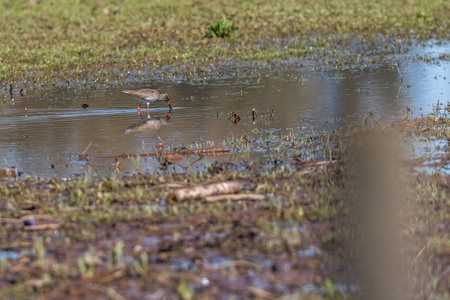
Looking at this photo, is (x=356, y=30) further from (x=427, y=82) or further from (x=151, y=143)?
(x=151, y=143)

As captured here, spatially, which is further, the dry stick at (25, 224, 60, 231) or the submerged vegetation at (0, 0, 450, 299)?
the dry stick at (25, 224, 60, 231)

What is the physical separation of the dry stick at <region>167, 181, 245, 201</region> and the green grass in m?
13.0

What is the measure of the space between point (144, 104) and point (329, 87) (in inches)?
176

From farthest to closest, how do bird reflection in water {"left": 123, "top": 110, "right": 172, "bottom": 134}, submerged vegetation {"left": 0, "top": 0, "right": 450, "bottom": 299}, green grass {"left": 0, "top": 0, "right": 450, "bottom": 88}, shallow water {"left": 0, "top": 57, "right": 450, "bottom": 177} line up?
green grass {"left": 0, "top": 0, "right": 450, "bottom": 88} → bird reflection in water {"left": 123, "top": 110, "right": 172, "bottom": 134} → shallow water {"left": 0, "top": 57, "right": 450, "bottom": 177} → submerged vegetation {"left": 0, "top": 0, "right": 450, "bottom": 299}

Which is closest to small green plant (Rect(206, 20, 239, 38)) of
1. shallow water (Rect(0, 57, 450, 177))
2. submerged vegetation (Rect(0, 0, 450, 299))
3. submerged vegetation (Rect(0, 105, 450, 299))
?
shallow water (Rect(0, 57, 450, 177))

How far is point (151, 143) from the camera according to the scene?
12.2m

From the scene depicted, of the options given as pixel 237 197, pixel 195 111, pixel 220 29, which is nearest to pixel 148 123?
pixel 195 111

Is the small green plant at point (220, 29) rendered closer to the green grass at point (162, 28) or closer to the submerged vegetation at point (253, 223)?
the green grass at point (162, 28)

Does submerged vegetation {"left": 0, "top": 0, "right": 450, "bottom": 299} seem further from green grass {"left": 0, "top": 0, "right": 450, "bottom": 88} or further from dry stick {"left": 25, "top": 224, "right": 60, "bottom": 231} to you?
green grass {"left": 0, "top": 0, "right": 450, "bottom": 88}

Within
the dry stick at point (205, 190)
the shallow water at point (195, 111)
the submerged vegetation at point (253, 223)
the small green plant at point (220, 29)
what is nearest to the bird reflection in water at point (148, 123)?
the shallow water at point (195, 111)

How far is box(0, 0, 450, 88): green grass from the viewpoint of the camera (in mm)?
23422

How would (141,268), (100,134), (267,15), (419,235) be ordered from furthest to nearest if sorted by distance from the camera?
(267,15) < (100,134) < (419,235) < (141,268)

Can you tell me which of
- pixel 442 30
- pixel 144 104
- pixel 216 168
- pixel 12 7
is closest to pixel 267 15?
pixel 442 30

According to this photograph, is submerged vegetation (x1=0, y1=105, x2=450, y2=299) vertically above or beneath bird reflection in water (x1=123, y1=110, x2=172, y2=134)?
above
